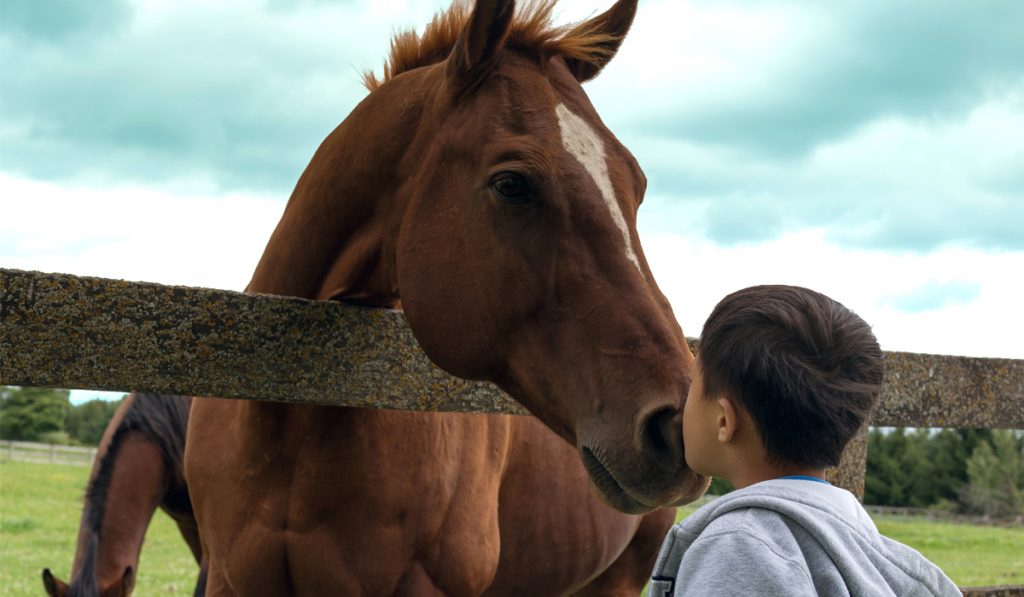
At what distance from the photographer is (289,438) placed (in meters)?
3.02

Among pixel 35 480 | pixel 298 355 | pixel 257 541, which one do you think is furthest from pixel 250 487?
pixel 35 480

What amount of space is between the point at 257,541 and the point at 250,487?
0.55ft

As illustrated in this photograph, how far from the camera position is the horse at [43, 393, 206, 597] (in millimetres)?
7035

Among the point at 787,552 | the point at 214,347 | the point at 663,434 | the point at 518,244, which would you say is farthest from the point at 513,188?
the point at 787,552

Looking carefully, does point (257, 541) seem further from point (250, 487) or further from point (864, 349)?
point (864, 349)

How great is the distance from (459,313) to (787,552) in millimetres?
1291

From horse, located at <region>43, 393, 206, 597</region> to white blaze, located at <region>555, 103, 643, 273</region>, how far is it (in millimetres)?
5424

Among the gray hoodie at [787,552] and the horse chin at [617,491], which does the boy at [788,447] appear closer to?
the gray hoodie at [787,552]

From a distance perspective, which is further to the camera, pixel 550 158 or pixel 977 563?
pixel 977 563

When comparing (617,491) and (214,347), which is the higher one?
(214,347)

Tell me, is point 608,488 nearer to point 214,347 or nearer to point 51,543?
point 214,347

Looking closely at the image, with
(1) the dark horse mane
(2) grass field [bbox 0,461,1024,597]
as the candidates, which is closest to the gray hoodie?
(1) the dark horse mane

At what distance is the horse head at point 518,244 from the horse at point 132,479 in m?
4.75

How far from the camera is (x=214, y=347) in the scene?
2545 mm
